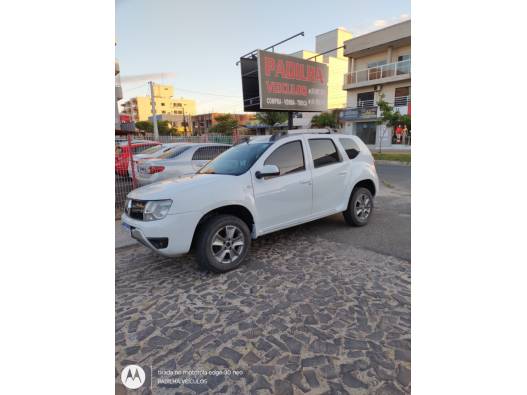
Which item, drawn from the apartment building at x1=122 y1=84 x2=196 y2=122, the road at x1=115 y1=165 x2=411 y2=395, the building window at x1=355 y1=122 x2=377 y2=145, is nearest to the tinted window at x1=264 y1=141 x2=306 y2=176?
the road at x1=115 y1=165 x2=411 y2=395

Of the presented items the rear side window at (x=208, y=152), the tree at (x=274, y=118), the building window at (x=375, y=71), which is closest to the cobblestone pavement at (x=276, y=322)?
the rear side window at (x=208, y=152)

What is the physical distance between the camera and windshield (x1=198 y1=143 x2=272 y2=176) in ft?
11.2

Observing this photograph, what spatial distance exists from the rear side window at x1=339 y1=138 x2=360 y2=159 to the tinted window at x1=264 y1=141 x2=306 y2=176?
969 millimetres

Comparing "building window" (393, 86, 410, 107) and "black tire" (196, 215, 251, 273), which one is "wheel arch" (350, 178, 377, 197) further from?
"building window" (393, 86, 410, 107)

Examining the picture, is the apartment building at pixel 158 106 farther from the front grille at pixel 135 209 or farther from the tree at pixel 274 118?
the front grille at pixel 135 209

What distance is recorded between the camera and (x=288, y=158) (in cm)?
363

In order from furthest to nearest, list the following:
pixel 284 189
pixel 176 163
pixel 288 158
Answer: pixel 176 163 → pixel 288 158 → pixel 284 189

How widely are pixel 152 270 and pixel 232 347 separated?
1796mm

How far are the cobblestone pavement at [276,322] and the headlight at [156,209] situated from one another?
2.60 ft

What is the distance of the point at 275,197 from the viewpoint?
3.40m

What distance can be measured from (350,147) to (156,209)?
319cm

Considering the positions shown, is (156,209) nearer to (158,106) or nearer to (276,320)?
(276,320)

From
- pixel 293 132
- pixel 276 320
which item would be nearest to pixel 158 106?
pixel 293 132
